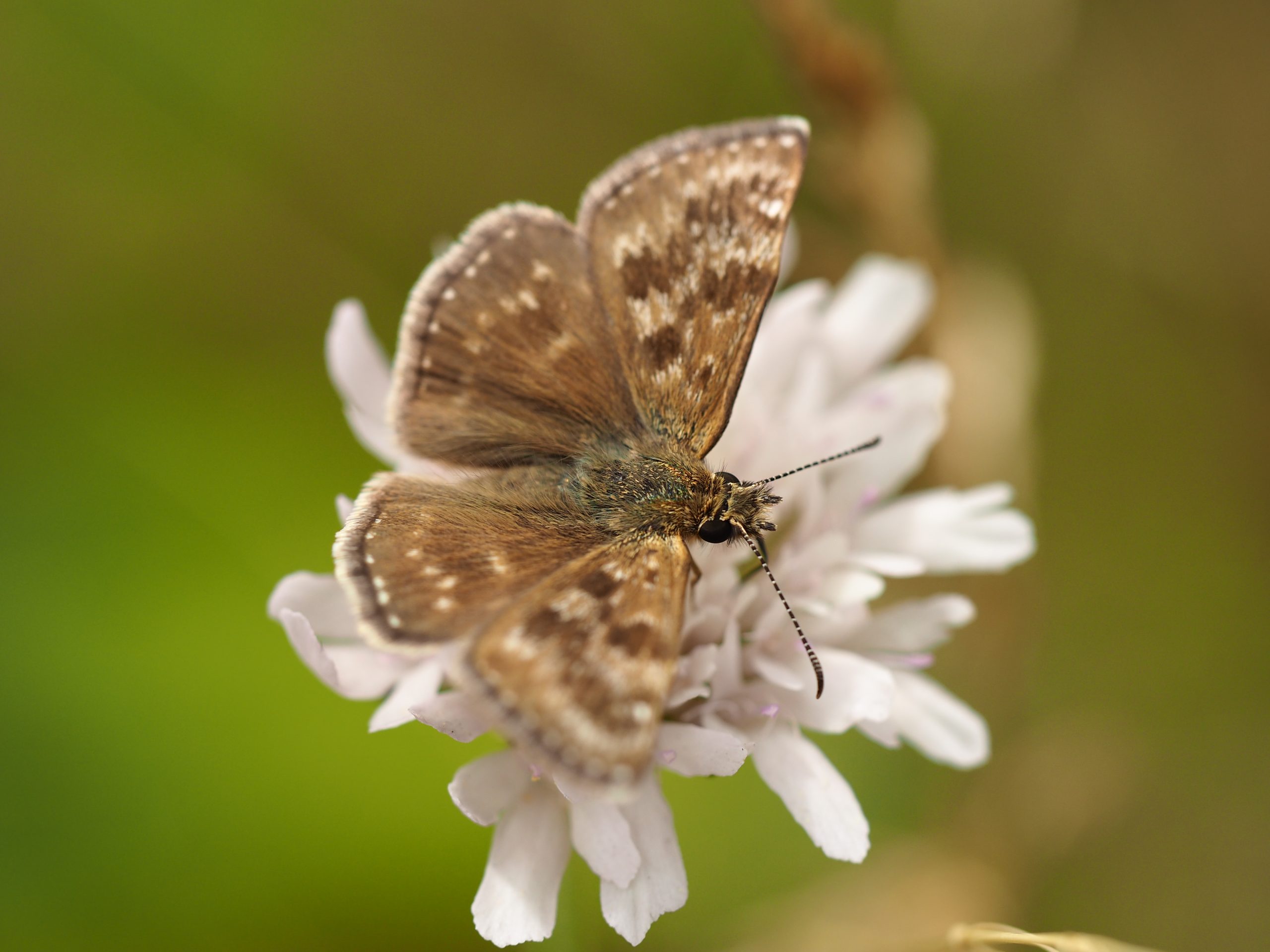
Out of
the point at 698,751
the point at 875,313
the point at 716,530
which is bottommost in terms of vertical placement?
the point at 698,751

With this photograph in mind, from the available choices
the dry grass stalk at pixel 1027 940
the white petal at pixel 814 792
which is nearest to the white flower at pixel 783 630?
the white petal at pixel 814 792

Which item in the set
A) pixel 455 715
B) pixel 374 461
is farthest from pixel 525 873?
pixel 374 461

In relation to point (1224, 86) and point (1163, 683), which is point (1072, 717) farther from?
point (1224, 86)

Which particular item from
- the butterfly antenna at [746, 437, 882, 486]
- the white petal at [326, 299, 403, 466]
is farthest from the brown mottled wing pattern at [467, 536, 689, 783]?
the white petal at [326, 299, 403, 466]

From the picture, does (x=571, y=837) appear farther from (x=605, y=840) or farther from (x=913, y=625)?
(x=913, y=625)

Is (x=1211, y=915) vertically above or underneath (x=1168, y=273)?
underneath

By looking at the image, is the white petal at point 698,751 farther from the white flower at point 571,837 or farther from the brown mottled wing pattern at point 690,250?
the brown mottled wing pattern at point 690,250

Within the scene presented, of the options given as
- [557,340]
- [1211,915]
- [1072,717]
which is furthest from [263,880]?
[1211,915]
